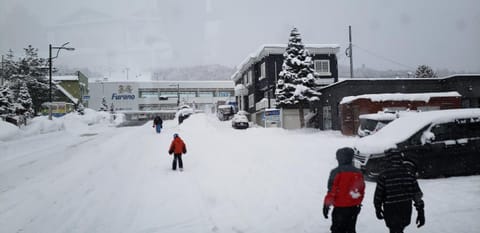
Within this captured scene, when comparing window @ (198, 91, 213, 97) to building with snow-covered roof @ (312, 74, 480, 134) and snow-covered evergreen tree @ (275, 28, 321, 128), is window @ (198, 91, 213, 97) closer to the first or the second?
snow-covered evergreen tree @ (275, 28, 321, 128)

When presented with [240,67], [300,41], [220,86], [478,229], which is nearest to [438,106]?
[300,41]

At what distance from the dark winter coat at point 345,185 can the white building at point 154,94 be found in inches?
2856

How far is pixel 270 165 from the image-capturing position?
11672 millimetres

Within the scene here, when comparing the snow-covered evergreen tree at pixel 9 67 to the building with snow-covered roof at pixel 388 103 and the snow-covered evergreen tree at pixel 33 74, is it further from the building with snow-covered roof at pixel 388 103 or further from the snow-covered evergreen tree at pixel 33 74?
the building with snow-covered roof at pixel 388 103

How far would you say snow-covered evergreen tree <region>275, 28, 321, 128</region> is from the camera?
27.5 meters

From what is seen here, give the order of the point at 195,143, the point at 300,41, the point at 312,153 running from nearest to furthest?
the point at 312,153, the point at 195,143, the point at 300,41

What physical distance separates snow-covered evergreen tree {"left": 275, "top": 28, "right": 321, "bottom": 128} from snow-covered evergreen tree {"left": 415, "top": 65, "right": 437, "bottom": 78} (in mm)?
34861

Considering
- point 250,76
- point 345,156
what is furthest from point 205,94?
point 345,156

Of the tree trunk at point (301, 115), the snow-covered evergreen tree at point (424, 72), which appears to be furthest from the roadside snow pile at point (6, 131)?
the snow-covered evergreen tree at point (424, 72)

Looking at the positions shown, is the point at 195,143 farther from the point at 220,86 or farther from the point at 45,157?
the point at 220,86

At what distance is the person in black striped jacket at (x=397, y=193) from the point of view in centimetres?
420

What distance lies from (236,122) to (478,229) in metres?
26.4

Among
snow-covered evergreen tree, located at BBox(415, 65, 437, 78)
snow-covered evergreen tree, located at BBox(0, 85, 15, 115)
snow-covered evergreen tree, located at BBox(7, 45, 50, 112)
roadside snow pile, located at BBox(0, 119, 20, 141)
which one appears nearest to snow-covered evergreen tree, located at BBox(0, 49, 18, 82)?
snow-covered evergreen tree, located at BBox(7, 45, 50, 112)

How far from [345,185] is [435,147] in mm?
5757
